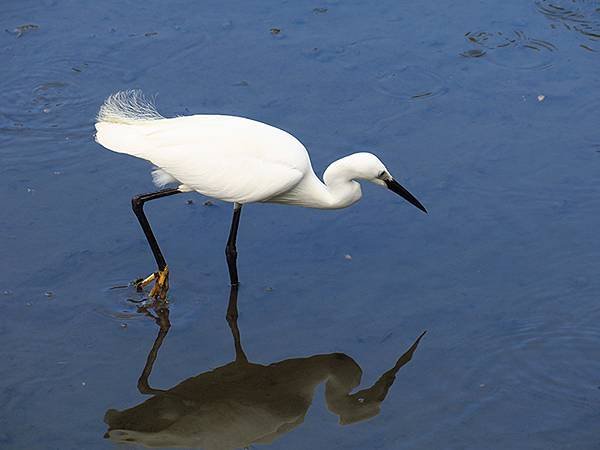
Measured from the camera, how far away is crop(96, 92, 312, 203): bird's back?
537cm

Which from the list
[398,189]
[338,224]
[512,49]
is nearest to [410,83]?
[512,49]

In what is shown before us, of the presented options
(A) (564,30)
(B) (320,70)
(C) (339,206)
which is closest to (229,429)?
(C) (339,206)

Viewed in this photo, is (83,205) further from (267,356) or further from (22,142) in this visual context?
(267,356)

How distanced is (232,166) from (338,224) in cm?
101

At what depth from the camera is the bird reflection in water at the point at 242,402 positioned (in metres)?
4.71

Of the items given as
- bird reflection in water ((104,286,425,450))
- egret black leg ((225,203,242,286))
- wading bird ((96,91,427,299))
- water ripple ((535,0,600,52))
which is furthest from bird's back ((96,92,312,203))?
water ripple ((535,0,600,52))

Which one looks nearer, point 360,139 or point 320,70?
point 360,139

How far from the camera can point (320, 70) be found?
7535 millimetres

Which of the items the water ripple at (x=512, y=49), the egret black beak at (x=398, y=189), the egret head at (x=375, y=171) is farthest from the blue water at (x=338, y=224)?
the egret head at (x=375, y=171)

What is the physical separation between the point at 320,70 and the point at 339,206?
6.96 ft

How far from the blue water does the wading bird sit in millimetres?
Answer: 390

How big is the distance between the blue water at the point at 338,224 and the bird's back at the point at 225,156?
59cm

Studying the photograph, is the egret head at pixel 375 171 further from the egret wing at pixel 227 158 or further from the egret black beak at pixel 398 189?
the egret wing at pixel 227 158

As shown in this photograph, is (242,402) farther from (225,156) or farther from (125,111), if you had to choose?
(125,111)
